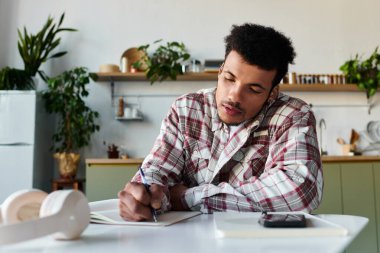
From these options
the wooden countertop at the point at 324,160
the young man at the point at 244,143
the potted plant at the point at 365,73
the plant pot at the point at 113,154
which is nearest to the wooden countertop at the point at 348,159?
the wooden countertop at the point at 324,160

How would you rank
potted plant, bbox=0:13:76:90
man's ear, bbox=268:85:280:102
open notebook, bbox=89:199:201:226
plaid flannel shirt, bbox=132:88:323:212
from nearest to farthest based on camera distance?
open notebook, bbox=89:199:201:226
plaid flannel shirt, bbox=132:88:323:212
man's ear, bbox=268:85:280:102
potted plant, bbox=0:13:76:90

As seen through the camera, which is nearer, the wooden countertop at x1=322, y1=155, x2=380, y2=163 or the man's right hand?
the man's right hand

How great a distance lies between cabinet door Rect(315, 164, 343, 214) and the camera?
2.98 meters

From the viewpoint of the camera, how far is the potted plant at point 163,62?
3.28 m

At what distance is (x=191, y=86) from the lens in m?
3.61

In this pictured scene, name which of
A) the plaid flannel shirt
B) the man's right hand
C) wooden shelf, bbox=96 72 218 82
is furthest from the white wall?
the man's right hand

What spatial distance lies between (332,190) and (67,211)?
2.68 metres

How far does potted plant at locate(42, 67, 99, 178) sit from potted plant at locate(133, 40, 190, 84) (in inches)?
18.1

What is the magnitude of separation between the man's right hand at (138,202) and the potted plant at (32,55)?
249 centimetres

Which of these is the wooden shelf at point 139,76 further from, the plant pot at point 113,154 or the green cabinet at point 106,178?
the green cabinet at point 106,178

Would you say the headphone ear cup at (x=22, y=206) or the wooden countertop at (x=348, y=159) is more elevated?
the wooden countertop at (x=348, y=159)

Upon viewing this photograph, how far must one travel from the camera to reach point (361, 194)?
304 centimetres

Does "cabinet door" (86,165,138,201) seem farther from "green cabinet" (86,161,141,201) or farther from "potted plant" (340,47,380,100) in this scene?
"potted plant" (340,47,380,100)

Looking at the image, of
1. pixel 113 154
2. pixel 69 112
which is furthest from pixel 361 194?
pixel 69 112
